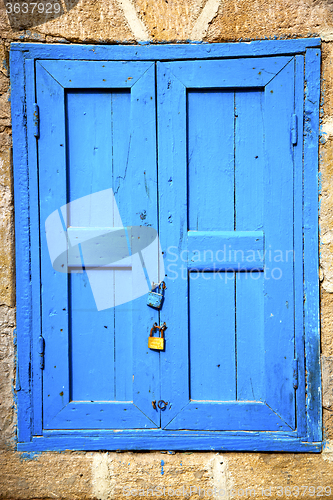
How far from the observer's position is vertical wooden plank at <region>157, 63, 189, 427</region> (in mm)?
1851

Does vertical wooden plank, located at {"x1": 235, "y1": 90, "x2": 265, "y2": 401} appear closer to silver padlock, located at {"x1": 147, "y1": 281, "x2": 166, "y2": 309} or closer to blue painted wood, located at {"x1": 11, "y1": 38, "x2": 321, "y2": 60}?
blue painted wood, located at {"x1": 11, "y1": 38, "x2": 321, "y2": 60}

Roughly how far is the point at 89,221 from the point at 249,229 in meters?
0.92

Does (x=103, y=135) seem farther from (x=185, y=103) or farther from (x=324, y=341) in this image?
(x=324, y=341)

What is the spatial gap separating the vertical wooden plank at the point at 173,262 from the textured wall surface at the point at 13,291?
39 cm

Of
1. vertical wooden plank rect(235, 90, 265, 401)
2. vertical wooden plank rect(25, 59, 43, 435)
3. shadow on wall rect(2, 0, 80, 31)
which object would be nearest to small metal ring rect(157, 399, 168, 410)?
vertical wooden plank rect(235, 90, 265, 401)

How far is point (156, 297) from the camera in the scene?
1.85 m

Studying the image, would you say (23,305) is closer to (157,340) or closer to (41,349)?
(41,349)

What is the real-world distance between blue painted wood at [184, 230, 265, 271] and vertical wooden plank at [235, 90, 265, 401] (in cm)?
3

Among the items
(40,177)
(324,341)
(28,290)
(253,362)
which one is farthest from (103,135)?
(324,341)

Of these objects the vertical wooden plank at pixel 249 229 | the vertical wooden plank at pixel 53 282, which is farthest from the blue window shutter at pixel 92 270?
the vertical wooden plank at pixel 249 229

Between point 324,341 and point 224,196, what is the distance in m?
1.00

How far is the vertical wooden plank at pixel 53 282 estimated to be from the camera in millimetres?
1854

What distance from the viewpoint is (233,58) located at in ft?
5.95

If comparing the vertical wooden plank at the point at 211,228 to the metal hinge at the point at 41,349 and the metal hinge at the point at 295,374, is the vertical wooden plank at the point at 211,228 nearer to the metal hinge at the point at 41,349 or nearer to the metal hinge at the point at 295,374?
the metal hinge at the point at 295,374
